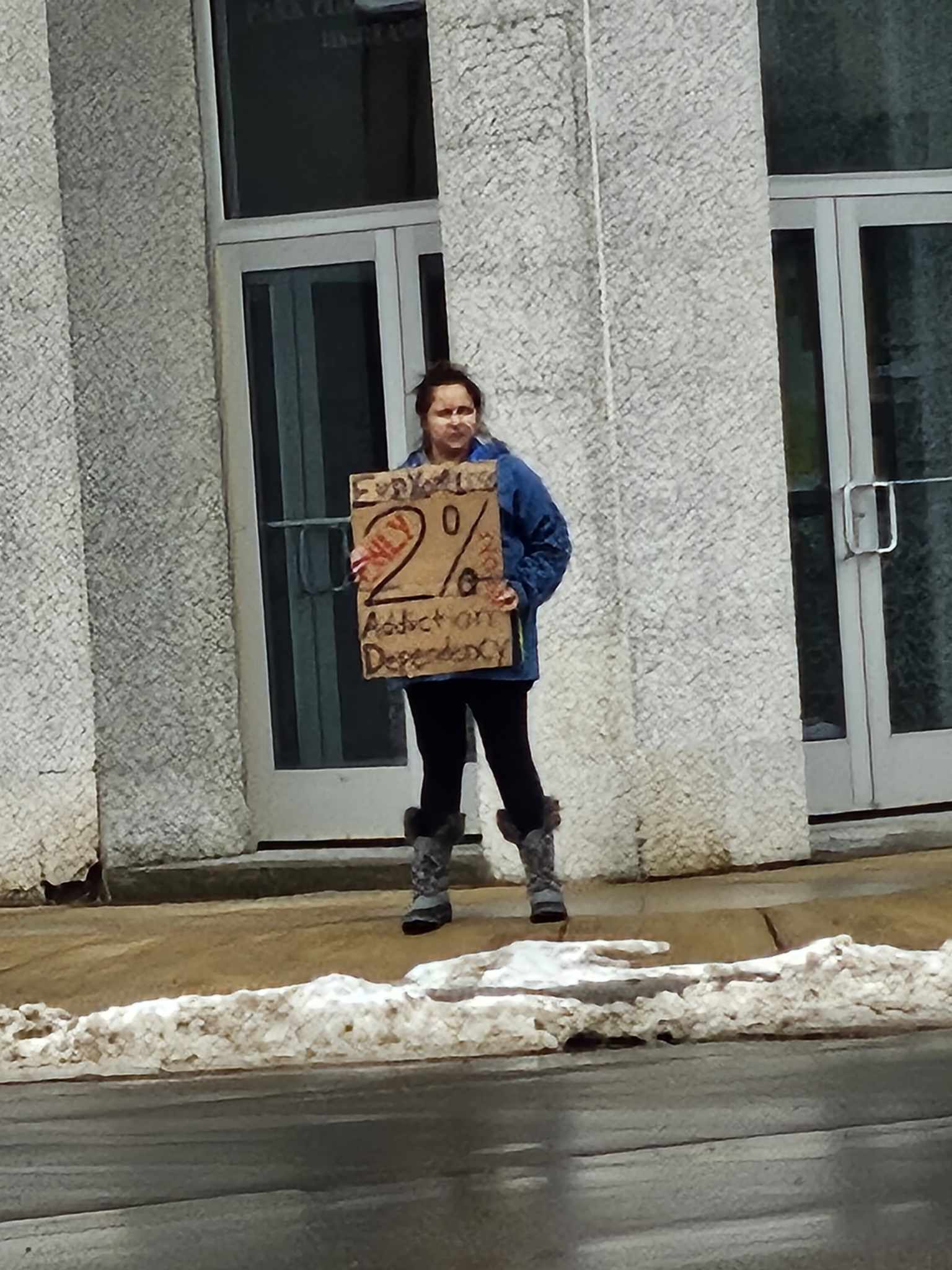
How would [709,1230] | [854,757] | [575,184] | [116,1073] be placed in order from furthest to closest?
[854,757] < [575,184] < [116,1073] < [709,1230]

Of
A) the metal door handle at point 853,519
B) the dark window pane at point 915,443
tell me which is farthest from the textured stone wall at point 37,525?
the dark window pane at point 915,443

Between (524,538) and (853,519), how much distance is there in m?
2.38

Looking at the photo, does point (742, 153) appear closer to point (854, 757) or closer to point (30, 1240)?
point (854, 757)

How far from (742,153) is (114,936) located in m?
3.85

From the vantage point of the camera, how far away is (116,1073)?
231 inches

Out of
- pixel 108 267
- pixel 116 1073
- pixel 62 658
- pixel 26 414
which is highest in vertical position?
pixel 108 267

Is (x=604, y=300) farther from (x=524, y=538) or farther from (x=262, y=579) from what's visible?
(x=262, y=579)

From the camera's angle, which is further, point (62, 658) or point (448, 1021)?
point (62, 658)

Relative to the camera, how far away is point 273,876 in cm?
866

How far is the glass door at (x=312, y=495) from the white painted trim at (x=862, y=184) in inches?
61.0

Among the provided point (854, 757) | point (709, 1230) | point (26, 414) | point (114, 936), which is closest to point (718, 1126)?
point (709, 1230)

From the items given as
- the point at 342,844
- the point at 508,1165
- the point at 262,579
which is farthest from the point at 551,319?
the point at 508,1165

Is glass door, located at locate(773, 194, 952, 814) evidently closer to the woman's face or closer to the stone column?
the stone column

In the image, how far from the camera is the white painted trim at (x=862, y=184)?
8.77 meters
